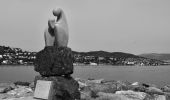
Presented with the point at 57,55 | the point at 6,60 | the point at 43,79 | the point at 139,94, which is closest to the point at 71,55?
the point at 57,55

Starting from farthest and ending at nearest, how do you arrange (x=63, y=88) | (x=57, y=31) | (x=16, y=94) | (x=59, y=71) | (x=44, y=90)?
1. (x=16, y=94)
2. (x=57, y=31)
3. (x=59, y=71)
4. (x=63, y=88)
5. (x=44, y=90)

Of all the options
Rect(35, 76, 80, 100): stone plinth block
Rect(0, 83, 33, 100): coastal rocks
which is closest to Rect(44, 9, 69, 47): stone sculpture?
Rect(35, 76, 80, 100): stone plinth block

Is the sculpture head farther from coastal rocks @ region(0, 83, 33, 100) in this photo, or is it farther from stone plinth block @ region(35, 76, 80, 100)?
coastal rocks @ region(0, 83, 33, 100)

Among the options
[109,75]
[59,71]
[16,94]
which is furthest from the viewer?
[109,75]

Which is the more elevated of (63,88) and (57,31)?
(57,31)

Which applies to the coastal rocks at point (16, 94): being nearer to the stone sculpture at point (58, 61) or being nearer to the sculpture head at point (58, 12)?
the stone sculpture at point (58, 61)

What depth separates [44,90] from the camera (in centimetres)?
1103

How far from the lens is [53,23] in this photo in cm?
1188

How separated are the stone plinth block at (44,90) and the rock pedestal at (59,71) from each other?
16 centimetres

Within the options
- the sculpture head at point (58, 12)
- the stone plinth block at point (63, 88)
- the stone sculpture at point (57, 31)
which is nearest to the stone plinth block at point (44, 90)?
the stone plinth block at point (63, 88)

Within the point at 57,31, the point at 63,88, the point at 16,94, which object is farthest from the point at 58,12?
the point at 16,94

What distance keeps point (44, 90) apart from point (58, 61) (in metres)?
1.15

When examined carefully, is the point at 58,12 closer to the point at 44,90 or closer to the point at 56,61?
the point at 56,61

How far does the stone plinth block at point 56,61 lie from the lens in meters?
11.4
